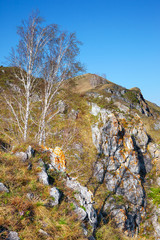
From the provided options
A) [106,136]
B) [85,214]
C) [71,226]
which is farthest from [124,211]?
[71,226]

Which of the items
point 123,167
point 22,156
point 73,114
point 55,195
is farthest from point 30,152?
point 73,114

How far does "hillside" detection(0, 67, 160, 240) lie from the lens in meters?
3.96

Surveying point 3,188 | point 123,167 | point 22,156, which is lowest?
point 3,188

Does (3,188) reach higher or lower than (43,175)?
lower

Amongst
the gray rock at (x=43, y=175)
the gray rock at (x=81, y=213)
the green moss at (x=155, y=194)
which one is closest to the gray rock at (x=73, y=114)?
the green moss at (x=155, y=194)

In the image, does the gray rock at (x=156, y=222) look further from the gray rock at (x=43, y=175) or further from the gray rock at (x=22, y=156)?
the gray rock at (x=22, y=156)

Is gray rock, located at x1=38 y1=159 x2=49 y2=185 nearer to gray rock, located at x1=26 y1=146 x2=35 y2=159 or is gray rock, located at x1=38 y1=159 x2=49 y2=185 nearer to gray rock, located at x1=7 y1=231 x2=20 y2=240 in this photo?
gray rock, located at x1=26 y1=146 x2=35 y2=159

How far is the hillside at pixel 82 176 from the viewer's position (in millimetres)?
3963

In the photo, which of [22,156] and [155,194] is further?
[155,194]

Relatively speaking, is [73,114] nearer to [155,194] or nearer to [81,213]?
[155,194]

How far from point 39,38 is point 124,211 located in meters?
15.3

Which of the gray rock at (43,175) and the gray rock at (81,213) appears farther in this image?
the gray rock at (43,175)

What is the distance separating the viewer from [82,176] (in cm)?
1469

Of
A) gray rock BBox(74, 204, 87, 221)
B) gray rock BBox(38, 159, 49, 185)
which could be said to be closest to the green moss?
gray rock BBox(74, 204, 87, 221)
